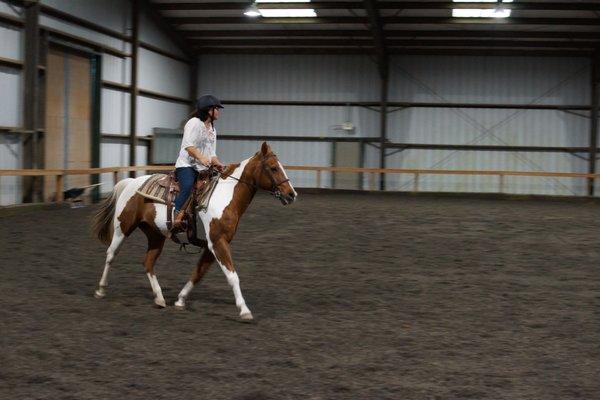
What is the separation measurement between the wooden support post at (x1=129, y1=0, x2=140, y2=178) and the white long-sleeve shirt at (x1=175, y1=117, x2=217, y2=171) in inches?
659

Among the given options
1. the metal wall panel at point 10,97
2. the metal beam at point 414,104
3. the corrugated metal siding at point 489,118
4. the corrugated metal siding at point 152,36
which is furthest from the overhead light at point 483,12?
the metal wall panel at point 10,97

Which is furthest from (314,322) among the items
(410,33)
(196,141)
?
(410,33)

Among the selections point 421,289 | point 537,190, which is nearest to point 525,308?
point 421,289

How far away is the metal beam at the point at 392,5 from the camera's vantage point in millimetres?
22531

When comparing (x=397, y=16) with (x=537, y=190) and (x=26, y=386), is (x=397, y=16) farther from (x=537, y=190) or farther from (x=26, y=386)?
(x=26, y=386)

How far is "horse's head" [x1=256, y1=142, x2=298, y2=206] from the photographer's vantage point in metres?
6.72

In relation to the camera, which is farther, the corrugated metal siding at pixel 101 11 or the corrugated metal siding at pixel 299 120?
the corrugated metal siding at pixel 299 120

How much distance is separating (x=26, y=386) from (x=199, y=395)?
1.04 metres

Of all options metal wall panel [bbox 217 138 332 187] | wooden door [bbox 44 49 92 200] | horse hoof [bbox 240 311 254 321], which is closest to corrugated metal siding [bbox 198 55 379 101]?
metal wall panel [bbox 217 138 332 187]

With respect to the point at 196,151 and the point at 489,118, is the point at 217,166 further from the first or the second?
the point at 489,118

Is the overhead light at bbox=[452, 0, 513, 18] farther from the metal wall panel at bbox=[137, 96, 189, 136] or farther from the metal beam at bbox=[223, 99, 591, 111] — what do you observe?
the metal wall panel at bbox=[137, 96, 189, 136]

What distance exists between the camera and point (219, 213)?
6734 mm

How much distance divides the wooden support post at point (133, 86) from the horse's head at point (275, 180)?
56.2ft

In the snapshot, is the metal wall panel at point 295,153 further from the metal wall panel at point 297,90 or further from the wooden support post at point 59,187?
the wooden support post at point 59,187
